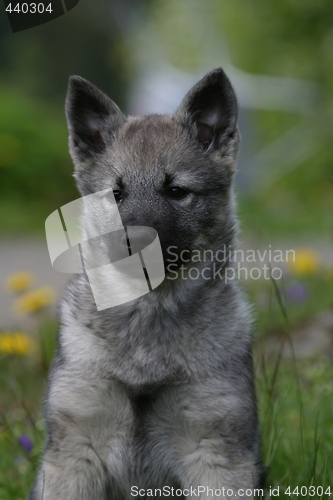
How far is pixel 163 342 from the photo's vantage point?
2828 mm

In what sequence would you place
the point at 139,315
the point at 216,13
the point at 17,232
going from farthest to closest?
1. the point at 216,13
2. the point at 17,232
3. the point at 139,315

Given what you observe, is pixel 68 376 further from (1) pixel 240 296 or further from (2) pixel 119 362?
(1) pixel 240 296

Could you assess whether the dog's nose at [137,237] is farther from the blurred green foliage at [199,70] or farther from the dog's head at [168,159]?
the blurred green foliage at [199,70]

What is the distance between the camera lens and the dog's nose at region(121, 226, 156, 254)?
267 cm

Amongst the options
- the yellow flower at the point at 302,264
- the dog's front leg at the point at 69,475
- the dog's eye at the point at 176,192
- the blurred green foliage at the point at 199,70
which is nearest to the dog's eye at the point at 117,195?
the dog's eye at the point at 176,192

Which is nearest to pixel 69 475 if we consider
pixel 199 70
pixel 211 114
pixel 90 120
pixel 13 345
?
pixel 13 345

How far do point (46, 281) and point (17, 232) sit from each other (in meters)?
2.80

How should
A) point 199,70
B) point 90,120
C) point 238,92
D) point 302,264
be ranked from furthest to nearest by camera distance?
1. point 199,70
2. point 238,92
3. point 302,264
4. point 90,120

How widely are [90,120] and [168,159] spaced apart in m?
0.44

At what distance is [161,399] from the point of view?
8.93 feet

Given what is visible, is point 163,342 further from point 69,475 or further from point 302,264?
point 302,264

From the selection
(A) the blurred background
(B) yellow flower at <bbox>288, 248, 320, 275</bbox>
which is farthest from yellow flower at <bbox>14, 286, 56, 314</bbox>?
(A) the blurred background

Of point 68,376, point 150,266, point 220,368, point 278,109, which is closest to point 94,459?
point 68,376

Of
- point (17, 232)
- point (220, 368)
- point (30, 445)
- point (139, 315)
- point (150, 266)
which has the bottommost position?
point (17, 232)
